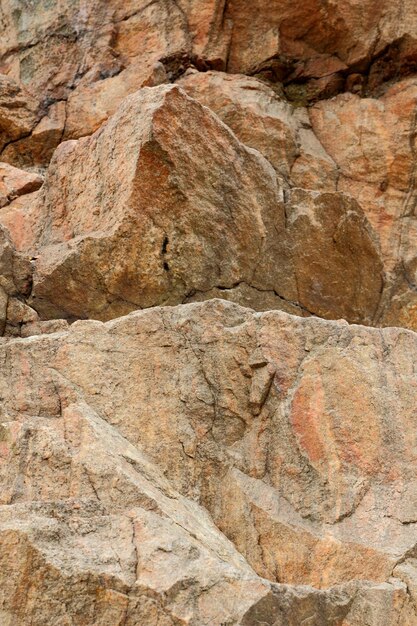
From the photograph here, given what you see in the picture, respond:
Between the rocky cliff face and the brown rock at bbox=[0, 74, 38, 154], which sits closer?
the rocky cliff face

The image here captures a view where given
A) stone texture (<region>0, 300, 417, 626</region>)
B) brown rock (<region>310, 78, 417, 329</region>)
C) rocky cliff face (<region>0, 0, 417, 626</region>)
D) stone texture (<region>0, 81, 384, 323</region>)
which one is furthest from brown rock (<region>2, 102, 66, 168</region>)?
stone texture (<region>0, 300, 417, 626</region>)

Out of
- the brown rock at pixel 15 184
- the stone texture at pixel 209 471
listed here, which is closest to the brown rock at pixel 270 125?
→ the brown rock at pixel 15 184

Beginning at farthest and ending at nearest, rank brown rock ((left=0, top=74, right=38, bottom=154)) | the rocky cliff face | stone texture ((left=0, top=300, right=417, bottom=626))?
brown rock ((left=0, top=74, right=38, bottom=154)), the rocky cliff face, stone texture ((left=0, top=300, right=417, bottom=626))

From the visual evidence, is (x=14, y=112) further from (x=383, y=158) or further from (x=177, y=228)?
(x=177, y=228)

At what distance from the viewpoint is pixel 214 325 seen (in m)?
8.01

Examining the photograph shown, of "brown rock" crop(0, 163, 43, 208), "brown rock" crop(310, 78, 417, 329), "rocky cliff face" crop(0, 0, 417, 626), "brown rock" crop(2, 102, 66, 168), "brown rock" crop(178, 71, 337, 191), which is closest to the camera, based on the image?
"rocky cliff face" crop(0, 0, 417, 626)

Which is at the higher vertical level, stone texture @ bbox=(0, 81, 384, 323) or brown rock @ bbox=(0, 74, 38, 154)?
brown rock @ bbox=(0, 74, 38, 154)

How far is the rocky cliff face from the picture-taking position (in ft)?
20.2

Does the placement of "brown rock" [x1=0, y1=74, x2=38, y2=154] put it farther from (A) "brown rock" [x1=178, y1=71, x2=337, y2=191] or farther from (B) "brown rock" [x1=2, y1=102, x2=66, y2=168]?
(A) "brown rock" [x1=178, y1=71, x2=337, y2=191]

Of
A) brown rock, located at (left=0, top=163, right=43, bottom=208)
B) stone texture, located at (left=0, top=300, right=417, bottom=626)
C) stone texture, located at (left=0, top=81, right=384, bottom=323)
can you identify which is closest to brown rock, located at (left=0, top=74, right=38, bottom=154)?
brown rock, located at (left=0, top=163, right=43, bottom=208)

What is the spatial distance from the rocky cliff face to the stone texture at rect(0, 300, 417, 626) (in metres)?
0.02

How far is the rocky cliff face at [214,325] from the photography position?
6.14m

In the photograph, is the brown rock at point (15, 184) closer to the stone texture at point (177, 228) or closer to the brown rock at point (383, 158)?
the stone texture at point (177, 228)

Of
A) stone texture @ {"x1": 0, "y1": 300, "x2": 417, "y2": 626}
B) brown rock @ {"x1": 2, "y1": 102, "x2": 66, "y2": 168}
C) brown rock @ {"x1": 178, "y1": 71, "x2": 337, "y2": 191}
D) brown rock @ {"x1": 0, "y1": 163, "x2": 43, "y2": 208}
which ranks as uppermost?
brown rock @ {"x1": 178, "y1": 71, "x2": 337, "y2": 191}
